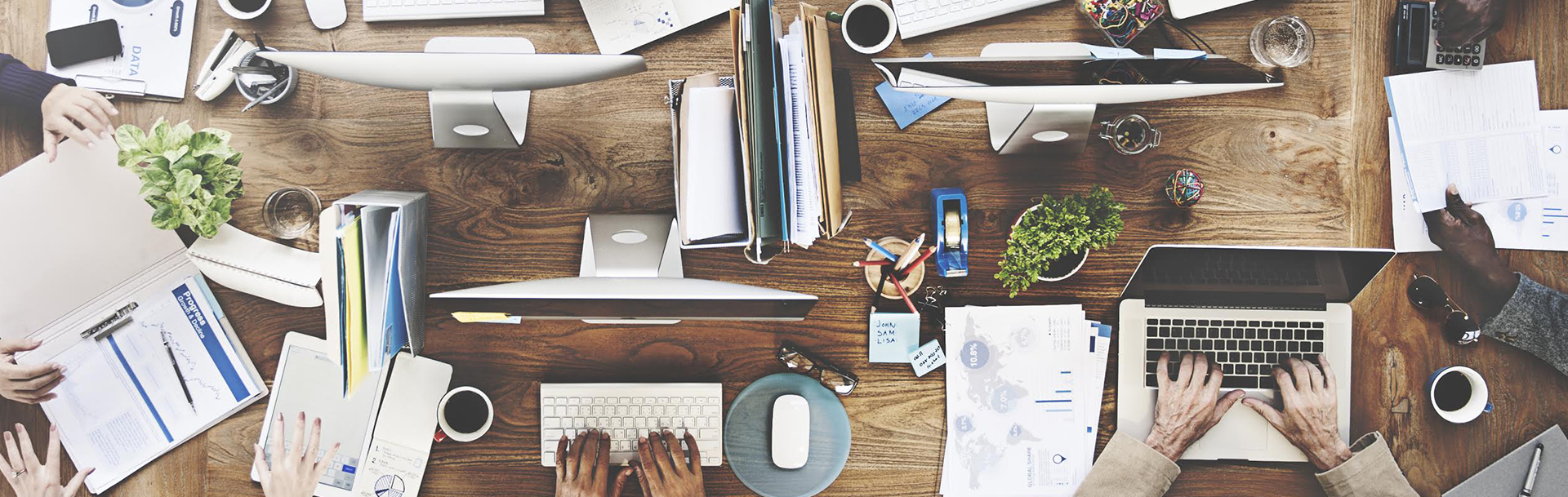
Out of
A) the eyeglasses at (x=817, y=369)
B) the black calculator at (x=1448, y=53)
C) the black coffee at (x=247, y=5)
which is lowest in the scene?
the eyeglasses at (x=817, y=369)

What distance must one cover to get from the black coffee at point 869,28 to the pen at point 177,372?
1.41 m

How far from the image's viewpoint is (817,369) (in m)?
1.55

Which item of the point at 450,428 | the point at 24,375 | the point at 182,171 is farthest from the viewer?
the point at 450,428

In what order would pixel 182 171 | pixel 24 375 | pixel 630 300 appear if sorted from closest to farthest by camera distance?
pixel 630 300 < pixel 182 171 < pixel 24 375

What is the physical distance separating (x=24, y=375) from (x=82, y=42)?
1.99 feet

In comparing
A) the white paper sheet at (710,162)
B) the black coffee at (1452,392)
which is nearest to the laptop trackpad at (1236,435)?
the black coffee at (1452,392)

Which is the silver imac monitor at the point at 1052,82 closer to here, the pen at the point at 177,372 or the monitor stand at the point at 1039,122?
the monitor stand at the point at 1039,122

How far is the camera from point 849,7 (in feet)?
4.96

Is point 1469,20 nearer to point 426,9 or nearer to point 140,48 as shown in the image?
point 426,9

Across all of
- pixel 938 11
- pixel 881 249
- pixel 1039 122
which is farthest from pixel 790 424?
pixel 938 11

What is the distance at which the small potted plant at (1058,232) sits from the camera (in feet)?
4.48

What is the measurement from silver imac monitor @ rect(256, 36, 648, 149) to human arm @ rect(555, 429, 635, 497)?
574 millimetres

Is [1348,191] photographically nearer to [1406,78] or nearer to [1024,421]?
[1406,78]

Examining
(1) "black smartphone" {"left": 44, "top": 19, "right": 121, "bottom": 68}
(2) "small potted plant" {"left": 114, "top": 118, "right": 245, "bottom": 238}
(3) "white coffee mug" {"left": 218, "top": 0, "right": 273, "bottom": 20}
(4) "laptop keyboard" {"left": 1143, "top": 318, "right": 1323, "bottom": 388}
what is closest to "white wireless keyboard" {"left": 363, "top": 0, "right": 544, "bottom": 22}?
(3) "white coffee mug" {"left": 218, "top": 0, "right": 273, "bottom": 20}
